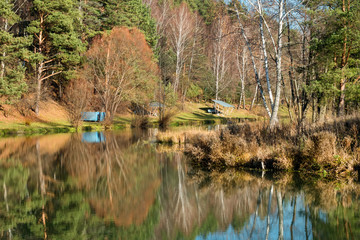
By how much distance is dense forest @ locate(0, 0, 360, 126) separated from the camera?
60.0 ft

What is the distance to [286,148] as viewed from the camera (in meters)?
12.9

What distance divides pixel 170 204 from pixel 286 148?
527cm

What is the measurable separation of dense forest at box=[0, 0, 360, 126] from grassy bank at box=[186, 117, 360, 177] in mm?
1892

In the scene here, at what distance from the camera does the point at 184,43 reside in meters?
58.8

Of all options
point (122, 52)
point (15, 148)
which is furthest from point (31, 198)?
point (122, 52)

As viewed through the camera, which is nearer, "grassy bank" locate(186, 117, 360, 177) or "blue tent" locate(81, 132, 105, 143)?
"grassy bank" locate(186, 117, 360, 177)

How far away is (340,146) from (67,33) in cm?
3349

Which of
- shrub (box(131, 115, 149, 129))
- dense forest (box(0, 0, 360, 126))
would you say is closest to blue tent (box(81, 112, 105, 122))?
dense forest (box(0, 0, 360, 126))

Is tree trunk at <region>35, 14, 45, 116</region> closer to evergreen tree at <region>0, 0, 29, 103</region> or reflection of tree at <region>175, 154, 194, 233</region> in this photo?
evergreen tree at <region>0, 0, 29, 103</region>

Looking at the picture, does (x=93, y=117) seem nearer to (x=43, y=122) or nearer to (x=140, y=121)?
(x=43, y=122)

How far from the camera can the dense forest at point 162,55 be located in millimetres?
18297

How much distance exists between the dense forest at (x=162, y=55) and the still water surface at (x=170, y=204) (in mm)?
5699

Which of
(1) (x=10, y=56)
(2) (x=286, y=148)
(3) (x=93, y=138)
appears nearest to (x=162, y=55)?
(1) (x=10, y=56)

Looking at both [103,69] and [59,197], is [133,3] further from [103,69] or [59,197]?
[59,197]
